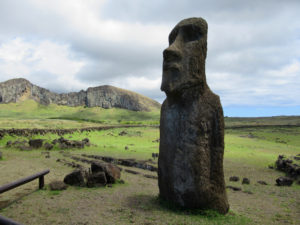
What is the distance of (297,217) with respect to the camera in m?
7.66

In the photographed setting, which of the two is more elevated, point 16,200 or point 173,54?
point 173,54

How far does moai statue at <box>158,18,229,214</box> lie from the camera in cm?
692

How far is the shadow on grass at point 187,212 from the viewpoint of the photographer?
665 cm

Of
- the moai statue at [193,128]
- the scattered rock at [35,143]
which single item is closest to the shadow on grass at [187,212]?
the moai statue at [193,128]

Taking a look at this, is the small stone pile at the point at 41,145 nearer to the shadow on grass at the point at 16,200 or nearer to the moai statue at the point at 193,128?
the shadow on grass at the point at 16,200

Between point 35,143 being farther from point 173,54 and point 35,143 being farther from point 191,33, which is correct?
point 191,33

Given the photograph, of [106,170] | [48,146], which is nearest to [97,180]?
[106,170]

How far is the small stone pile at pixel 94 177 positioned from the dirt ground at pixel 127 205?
0.38 m

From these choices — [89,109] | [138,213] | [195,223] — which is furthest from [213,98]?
[89,109]

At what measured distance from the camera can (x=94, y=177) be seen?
10.3 m

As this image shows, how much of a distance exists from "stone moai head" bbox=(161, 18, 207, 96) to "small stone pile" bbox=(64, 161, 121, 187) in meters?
5.31

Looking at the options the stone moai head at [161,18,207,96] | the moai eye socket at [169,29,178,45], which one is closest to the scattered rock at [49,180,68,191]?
the stone moai head at [161,18,207,96]

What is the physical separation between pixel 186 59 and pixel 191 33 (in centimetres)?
96

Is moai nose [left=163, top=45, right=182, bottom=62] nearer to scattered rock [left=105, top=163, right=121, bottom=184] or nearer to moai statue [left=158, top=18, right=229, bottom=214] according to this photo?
moai statue [left=158, top=18, right=229, bottom=214]
